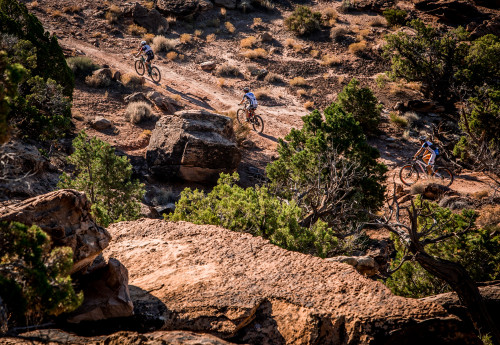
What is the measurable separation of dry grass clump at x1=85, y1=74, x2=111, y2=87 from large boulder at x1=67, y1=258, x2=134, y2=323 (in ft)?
65.1

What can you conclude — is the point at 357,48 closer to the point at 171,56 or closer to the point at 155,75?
the point at 171,56

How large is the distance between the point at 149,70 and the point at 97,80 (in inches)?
123

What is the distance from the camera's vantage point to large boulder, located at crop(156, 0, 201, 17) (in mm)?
32562

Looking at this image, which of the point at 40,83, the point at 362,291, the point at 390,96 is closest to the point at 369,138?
the point at 390,96

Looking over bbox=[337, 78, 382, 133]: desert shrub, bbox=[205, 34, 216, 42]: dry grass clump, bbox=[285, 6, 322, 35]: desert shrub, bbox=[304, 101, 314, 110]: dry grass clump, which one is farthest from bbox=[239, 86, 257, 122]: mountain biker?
bbox=[285, 6, 322, 35]: desert shrub

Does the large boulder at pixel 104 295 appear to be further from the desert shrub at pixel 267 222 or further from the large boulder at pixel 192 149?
the large boulder at pixel 192 149

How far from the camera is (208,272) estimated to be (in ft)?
20.4

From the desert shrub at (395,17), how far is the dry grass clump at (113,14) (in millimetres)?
21688

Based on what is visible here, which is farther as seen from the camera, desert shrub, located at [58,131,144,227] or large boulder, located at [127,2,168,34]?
large boulder, located at [127,2,168,34]

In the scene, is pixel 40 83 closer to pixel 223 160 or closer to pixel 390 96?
pixel 223 160

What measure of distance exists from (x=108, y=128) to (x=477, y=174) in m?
18.9

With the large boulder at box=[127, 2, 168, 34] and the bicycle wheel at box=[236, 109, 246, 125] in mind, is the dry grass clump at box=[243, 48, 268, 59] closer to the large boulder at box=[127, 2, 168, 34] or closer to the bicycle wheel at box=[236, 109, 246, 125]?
the large boulder at box=[127, 2, 168, 34]

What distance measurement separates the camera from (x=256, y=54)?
29.3 metres

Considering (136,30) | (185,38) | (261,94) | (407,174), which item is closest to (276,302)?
(407,174)
